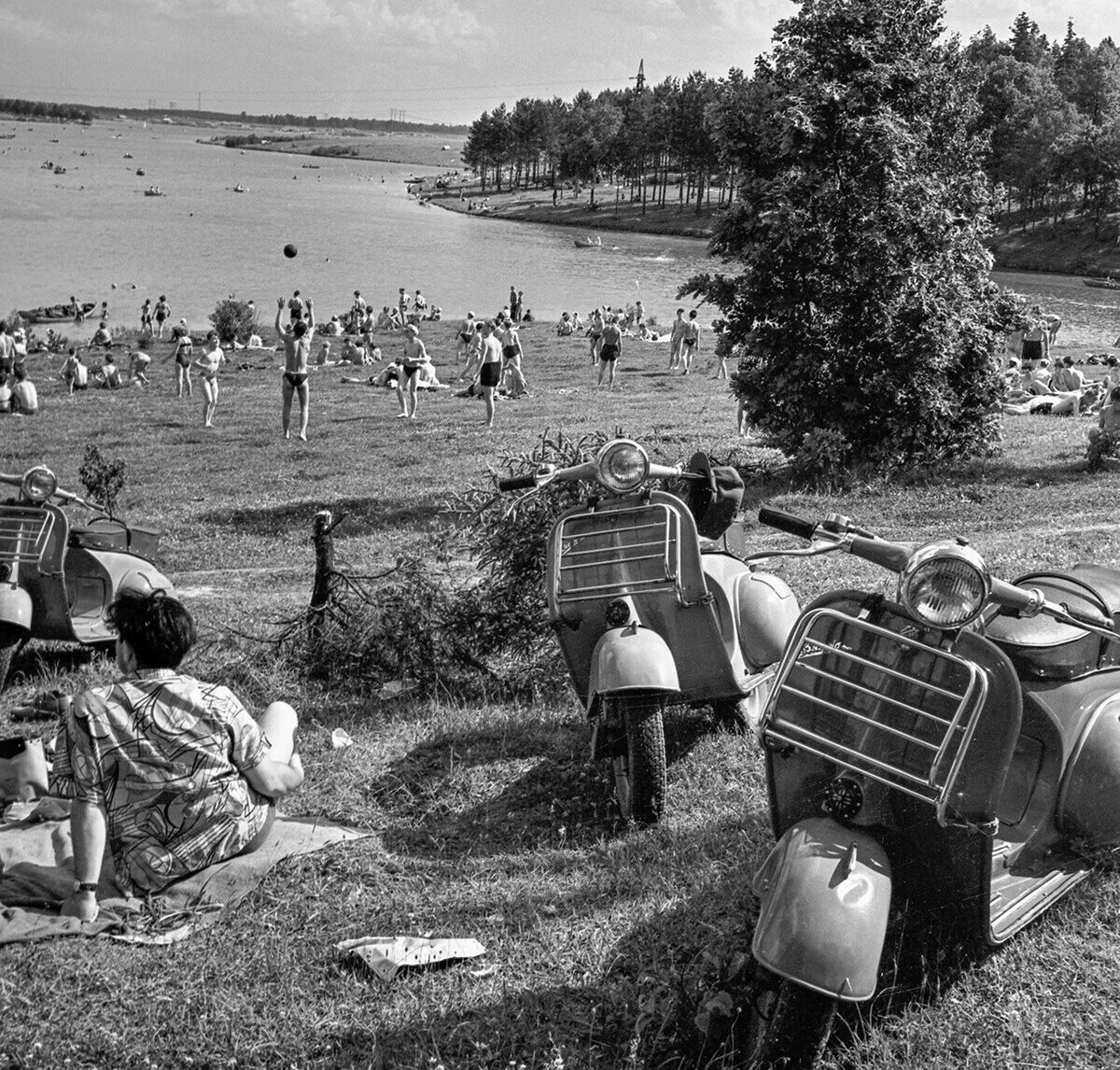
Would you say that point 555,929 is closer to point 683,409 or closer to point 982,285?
point 982,285

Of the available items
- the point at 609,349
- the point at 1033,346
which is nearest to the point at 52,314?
the point at 609,349

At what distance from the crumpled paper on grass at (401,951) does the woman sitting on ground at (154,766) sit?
1.97 feet

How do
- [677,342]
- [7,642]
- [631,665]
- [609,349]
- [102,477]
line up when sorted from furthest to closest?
[677,342] < [609,349] < [102,477] < [7,642] < [631,665]

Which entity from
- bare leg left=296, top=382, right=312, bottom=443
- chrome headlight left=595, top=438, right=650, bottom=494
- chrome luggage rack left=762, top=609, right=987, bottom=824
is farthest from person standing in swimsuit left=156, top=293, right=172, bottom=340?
chrome luggage rack left=762, top=609, right=987, bottom=824

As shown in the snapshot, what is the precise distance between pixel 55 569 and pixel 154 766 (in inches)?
115

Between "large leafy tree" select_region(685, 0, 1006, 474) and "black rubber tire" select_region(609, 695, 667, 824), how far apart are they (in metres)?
8.24

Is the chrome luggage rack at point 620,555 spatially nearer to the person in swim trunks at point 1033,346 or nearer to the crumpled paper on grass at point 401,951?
the crumpled paper on grass at point 401,951

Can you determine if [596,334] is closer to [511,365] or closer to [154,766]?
[511,365]

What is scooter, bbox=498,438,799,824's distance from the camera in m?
4.75

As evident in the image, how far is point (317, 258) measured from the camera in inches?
2628

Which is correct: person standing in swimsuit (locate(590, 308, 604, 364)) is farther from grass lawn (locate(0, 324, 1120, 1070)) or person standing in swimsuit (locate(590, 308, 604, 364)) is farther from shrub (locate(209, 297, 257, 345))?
grass lawn (locate(0, 324, 1120, 1070))

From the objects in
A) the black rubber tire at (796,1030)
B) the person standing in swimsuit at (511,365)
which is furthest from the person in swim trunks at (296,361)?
the black rubber tire at (796,1030)

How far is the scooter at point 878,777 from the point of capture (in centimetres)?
283

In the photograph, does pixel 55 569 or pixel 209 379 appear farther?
pixel 209 379
